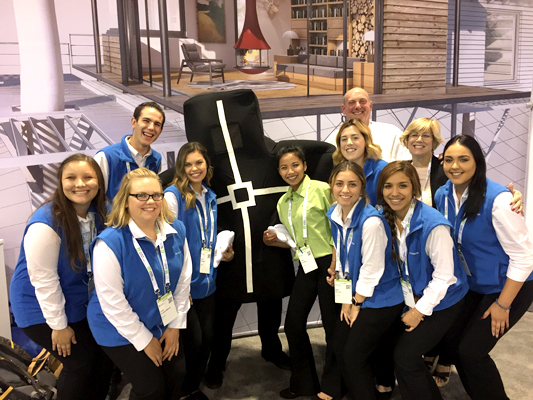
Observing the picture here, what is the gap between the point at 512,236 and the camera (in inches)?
83.0

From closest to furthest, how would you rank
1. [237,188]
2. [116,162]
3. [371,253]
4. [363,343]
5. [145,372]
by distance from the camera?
[145,372] < [371,253] < [363,343] < [116,162] < [237,188]

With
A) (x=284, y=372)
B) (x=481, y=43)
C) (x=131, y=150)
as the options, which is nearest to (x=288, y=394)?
(x=284, y=372)

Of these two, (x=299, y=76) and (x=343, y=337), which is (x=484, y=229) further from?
(x=299, y=76)

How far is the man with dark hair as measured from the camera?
2490 millimetres

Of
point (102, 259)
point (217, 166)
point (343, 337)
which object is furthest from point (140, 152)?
point (343, 337)

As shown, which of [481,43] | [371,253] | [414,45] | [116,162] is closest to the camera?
[371,253]

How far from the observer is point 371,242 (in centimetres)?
216

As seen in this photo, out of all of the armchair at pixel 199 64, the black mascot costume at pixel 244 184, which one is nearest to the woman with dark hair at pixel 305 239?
the black mascot costume at pixel 244 184

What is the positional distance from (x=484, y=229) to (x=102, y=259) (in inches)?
65.6

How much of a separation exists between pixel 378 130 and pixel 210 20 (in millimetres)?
1452

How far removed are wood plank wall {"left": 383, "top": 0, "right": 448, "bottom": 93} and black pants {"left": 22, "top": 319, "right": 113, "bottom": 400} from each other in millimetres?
2907

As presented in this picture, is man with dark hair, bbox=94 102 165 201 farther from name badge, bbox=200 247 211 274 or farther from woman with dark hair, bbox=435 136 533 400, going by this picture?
woman with dark hair, bbox=435 136 533 400

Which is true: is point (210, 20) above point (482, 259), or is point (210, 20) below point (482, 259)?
above

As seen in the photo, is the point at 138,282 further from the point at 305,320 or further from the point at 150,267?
the point at 305,320
